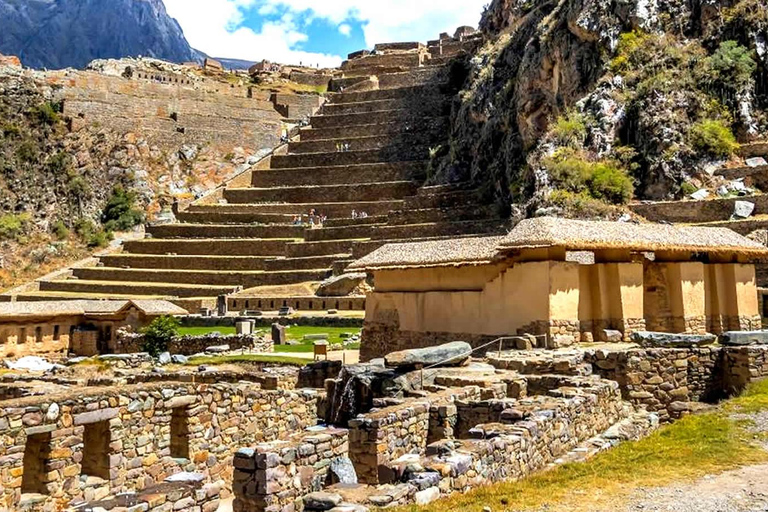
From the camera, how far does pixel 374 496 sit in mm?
6148

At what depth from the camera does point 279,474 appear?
7086 millimetres

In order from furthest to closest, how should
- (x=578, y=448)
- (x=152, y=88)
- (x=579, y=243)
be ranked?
(x=152, y=88)
(x=579, y=243)
(x=578, y=448)

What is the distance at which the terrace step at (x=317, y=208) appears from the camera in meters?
62.2

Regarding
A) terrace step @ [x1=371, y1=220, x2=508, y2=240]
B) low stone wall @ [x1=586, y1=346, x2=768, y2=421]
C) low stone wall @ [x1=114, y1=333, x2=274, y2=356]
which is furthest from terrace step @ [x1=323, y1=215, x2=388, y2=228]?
low stone wall @ [x1=586, y1=346, x2=768, y2=421]

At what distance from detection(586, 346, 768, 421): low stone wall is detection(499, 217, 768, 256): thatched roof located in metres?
3.65

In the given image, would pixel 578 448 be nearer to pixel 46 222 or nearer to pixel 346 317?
pixel 346 317

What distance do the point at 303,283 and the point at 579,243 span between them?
3489 centimetres

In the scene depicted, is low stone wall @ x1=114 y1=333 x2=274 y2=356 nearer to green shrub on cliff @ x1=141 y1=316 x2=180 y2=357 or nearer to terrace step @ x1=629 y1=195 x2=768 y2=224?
green shrub on cliff @ x1=141 y1=316 x2=180 y2=357

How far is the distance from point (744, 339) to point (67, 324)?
29.1 m

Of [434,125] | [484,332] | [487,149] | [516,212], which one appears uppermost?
[434,125]

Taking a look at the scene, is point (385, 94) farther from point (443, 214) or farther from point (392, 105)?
point (443, 214)

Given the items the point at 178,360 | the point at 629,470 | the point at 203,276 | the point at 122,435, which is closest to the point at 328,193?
the point at 203,276

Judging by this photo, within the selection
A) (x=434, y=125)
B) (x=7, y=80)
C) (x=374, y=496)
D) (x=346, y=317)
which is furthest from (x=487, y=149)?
(x=374, y=496)

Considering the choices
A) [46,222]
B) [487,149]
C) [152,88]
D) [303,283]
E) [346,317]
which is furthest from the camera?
[152,88]
